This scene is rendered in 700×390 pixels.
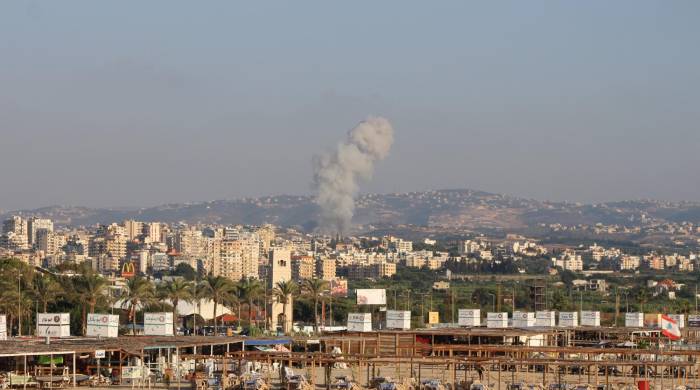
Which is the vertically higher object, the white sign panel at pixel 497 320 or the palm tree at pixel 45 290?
the palm tree at pixel 45 290

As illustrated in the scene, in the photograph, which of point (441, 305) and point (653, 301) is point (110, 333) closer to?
point (441, 305)

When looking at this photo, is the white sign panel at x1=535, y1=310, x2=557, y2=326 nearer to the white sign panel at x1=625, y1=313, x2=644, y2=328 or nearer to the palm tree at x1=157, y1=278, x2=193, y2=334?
the white sign panel at x1=625, y1=313, x2=644, y2=328

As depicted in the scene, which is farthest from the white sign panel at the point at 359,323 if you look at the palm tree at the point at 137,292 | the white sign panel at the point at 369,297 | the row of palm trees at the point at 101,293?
the white sign panel at the point at 369,297

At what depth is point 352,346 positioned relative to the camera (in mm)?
72062

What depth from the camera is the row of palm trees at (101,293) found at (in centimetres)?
8275

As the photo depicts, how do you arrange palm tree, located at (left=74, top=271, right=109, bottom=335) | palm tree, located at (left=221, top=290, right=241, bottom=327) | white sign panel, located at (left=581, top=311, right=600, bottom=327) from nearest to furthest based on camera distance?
palm tree, located at (left=74, top=271, right=109, bottom=335), white sign panel, located at (left=581, top=311, right=600, bottom=327), palm tree, located at (left=221, top=290, right=241, bottom=327)

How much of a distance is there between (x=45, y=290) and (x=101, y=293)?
338 cm

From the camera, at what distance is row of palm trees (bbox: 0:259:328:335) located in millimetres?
82750

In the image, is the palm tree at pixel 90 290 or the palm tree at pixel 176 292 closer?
the palm tree at pixel 90 290

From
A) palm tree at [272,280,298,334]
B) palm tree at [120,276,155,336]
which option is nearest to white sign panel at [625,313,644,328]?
palm tree at [272,280,298,334]

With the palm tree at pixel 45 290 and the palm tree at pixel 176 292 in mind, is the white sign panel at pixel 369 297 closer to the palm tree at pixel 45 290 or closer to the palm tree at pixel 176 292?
the palm tree at pixel 176 292

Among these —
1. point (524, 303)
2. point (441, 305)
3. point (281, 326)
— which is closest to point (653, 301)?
point (524, 303)

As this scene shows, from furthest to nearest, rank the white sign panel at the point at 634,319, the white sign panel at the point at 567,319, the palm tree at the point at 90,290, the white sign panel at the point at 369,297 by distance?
1. the white sign panel at the point at 369,297
2. the white sign panel at the point at 634,319
3. the white sign panel at the point at 567,319
4. the palm tree at the point at 90,290

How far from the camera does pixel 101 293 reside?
86312 millimetres
